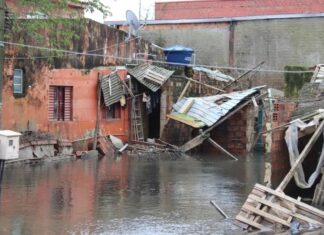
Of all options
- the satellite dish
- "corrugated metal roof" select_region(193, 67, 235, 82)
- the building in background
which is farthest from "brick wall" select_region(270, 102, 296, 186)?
the building in background

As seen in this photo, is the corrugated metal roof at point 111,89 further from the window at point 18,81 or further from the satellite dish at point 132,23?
the window at point 18,81

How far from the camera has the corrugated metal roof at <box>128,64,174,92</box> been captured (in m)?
25.8

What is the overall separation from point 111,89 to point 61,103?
214 centimetres

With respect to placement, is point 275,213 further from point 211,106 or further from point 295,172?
point 211,106

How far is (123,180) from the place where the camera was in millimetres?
16375

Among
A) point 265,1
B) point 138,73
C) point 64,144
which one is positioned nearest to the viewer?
point 64,144

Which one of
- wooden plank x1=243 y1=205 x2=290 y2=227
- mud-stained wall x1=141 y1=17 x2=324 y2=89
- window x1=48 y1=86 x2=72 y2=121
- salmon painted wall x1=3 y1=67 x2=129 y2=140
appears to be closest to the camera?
wooden plank x1=243 y1=205 x2=290 y2=227

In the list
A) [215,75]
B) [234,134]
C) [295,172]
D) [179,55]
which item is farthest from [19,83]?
[295,172]

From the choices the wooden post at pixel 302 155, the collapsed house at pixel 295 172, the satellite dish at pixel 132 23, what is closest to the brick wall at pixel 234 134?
the satellite dish at pixel 132 23

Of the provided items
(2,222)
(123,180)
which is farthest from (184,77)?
(2,222)

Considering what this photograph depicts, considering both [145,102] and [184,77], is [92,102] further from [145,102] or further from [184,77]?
[184,77]

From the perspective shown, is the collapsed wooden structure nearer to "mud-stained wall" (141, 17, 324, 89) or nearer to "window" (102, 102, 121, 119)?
"window" (102, 102, 121, 119)

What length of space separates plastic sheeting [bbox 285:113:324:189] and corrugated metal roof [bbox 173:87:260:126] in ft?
37.6

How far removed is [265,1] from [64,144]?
1199 inches
